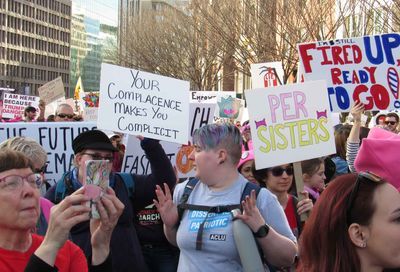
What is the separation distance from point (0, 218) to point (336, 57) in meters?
4.21

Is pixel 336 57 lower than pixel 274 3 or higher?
lower

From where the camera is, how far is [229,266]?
12.1ft

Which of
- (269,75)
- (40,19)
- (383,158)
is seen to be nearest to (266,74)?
(269,75)

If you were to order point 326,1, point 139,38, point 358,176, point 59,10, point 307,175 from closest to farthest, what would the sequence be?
1. point 358,176
2. point 307,175
3. point 326,1
4. point 139,38
5. point 59,10

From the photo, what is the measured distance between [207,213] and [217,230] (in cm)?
14

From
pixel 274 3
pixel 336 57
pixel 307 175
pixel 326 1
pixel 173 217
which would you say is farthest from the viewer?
pixel 274 3

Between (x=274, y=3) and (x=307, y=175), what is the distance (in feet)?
65.8

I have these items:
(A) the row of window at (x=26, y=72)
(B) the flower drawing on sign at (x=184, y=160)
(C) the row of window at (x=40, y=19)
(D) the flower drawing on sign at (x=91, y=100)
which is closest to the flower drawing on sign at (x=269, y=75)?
(D) the flower drawing on sign at (x=91, y=100)

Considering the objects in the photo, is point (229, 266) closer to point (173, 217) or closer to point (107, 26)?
point (173, 217)

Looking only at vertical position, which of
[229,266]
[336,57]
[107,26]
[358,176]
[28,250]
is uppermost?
[107,26]

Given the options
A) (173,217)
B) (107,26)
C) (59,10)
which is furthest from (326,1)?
(107,26)

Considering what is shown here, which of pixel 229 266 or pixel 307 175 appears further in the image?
pixel 307 175

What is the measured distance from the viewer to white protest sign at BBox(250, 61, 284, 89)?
1485cm

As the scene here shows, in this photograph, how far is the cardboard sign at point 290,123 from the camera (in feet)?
15.3
